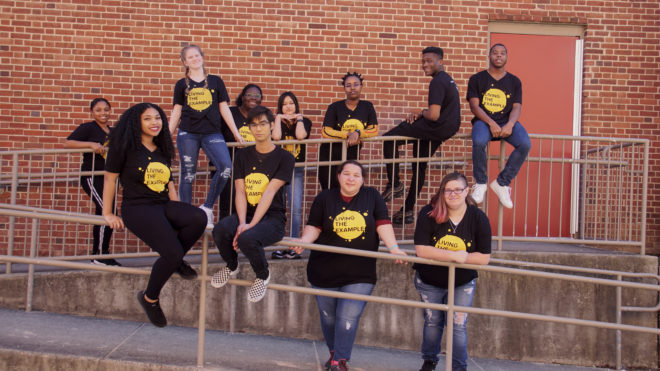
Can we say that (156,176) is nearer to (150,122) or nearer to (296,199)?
(150,122)

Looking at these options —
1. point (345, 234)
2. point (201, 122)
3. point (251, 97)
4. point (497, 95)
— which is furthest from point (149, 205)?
point (497, 95)

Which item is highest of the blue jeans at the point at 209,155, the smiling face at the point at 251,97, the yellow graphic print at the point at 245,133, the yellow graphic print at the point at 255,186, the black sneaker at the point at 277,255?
the smiling face at the point at 251,97

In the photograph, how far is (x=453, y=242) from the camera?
4.59 meters

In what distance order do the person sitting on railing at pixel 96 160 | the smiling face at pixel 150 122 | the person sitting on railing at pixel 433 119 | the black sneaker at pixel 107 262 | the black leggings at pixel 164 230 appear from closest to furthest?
the black leggings at pixel 164 230 < the smiling face at pixel 150 122 < the black sneaker at pixel 107 262 < the person sitting on railing at pixel 96 160 < the person sitting on railing at pixel 433 119

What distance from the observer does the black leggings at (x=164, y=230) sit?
4148 millimetres

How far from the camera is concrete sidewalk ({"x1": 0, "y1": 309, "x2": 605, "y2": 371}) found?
176 inches

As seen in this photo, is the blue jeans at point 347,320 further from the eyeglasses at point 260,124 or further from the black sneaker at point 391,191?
the black sneaker at point 391,191

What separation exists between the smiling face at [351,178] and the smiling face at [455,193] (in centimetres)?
67

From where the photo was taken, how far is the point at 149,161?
4.38 meters

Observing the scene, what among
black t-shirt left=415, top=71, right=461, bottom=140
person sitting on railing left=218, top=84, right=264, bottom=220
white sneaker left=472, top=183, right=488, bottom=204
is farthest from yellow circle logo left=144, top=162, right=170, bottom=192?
white sneaker left=472, top=183, right=488, bottom=204

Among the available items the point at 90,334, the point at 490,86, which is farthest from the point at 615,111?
the point at 90,334

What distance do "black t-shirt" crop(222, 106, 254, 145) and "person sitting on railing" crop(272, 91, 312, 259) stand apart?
339 millimetres

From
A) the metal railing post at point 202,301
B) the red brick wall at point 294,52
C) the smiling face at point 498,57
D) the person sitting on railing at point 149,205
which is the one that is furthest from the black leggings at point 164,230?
the red brick wall at point 294,52

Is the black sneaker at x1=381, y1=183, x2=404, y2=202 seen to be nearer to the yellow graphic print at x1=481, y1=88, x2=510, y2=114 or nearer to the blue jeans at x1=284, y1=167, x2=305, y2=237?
the blue jeans at x1=284, y1=167, x2=305, y2=237
